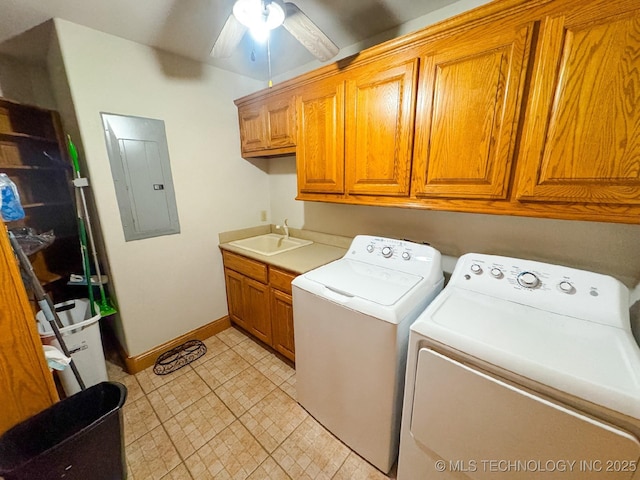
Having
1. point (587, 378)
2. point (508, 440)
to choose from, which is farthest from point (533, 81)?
point (508, 440)

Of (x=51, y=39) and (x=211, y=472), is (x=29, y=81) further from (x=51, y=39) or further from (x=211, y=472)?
(x=211, y=472)

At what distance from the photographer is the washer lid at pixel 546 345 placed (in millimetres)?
692

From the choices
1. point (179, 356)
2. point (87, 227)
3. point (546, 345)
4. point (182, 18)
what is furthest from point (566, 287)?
point (87, 227)

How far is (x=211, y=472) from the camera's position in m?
1.29

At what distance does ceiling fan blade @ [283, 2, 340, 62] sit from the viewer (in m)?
1.10

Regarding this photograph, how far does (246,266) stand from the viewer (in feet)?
6.87

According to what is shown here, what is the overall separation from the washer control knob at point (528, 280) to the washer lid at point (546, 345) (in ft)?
0.34

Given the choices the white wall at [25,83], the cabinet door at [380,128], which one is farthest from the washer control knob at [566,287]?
the white wall at [25,83]

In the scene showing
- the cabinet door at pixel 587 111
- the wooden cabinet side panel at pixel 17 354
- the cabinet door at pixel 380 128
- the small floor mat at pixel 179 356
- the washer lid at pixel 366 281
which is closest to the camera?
the cabinet door at pixel 587 111

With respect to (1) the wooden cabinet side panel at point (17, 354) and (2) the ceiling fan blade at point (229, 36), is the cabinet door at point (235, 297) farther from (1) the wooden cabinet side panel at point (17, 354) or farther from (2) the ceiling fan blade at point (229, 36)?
(2) the ceiling fan blade at point (229, 36)

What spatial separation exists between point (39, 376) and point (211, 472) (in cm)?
92

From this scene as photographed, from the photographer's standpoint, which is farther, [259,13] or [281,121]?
[281,121]

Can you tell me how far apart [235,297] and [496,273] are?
6.75 ft

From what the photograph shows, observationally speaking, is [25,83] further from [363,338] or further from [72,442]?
[363,338]
